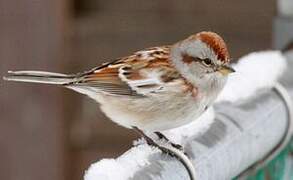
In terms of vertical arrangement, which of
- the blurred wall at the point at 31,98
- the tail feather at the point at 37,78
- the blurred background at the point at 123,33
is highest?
the tail feather at the point at 37,78

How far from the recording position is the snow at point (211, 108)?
1.93 metres

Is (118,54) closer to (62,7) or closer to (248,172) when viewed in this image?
(62,7)

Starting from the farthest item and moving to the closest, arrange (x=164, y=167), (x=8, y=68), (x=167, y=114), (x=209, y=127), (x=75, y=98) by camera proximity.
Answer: (x=75, y=98) → (x=8, y=68) → (x=167, y=114) → (x=209, y=127) → (x=164, y=167)

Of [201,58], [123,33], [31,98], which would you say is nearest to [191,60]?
[201,58]

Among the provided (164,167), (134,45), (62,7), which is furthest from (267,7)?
(164,167)

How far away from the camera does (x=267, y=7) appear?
20.8 ft

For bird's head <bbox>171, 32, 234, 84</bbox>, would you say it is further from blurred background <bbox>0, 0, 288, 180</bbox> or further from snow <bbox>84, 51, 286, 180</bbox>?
blurred background <bbox>0, 0, 288, 180</bbox>

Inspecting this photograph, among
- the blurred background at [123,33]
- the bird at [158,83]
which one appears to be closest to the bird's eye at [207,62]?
the bird at [158,83]

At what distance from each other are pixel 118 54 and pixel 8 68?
2997mm

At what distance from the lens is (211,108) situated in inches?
98.5

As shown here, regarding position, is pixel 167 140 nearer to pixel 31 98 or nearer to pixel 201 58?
pixel 201 58

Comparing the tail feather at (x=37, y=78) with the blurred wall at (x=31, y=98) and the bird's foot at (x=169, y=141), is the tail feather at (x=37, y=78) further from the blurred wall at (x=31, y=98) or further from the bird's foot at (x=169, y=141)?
the blurred wall at (x=31, y=98)

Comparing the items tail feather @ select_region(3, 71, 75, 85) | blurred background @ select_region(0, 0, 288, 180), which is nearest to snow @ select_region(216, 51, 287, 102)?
tail feather @ select_region(3, 71, 75, 85)

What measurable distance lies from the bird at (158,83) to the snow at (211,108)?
4 cm
